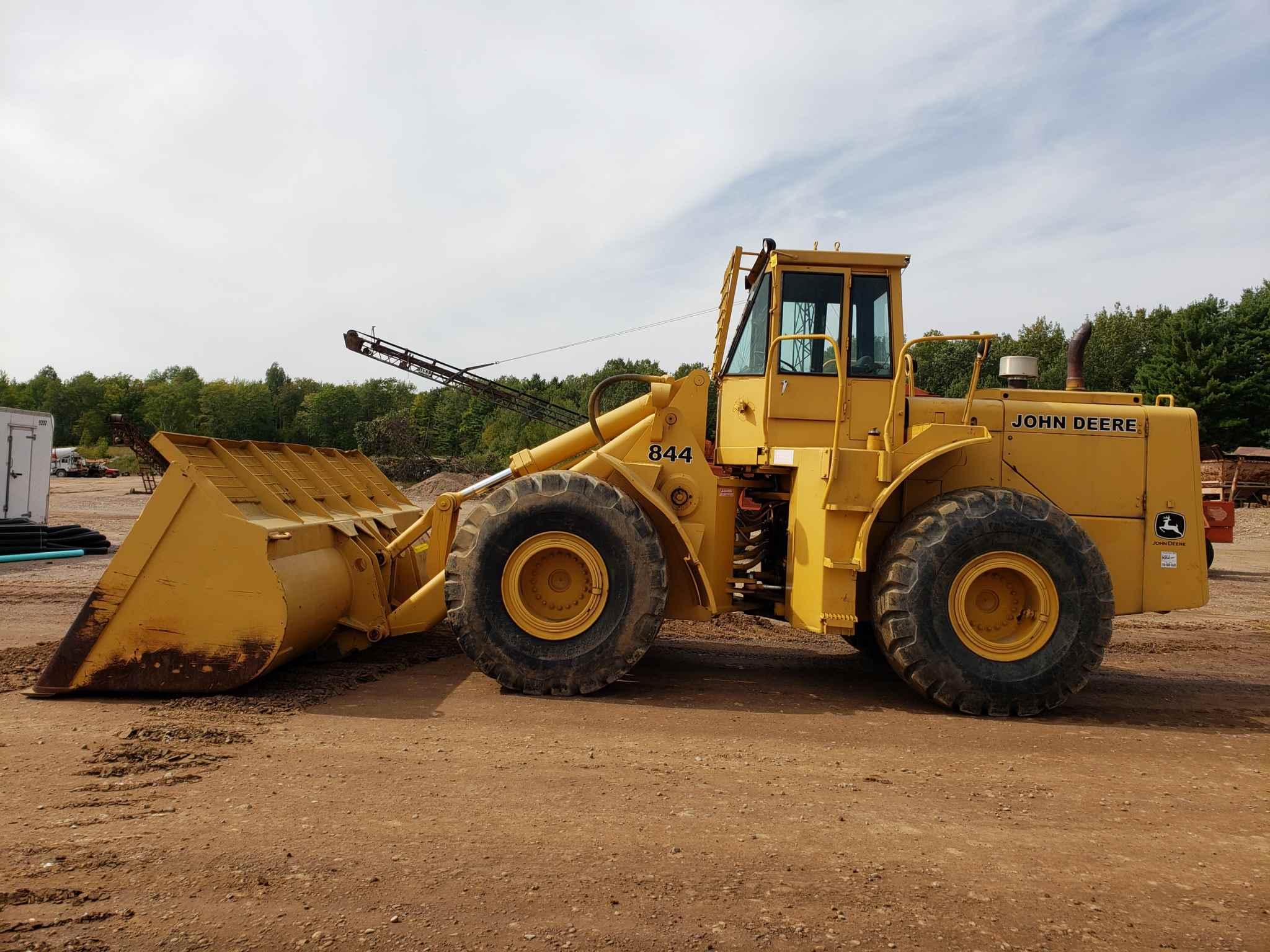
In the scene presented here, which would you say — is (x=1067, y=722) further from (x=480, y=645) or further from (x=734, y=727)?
(x=480, y=645)

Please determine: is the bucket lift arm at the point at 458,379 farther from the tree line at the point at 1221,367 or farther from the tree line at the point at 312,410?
the tree line at the point at 1221,367

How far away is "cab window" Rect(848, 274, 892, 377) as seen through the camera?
6.16 metres

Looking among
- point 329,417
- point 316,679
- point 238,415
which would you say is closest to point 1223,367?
point 316,679

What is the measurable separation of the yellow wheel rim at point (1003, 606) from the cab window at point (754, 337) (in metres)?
1.99

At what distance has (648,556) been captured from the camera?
562 centimetres

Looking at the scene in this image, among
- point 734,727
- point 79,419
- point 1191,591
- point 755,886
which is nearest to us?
point 755,886

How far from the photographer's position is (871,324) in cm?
619

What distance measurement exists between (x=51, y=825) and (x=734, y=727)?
3293mm

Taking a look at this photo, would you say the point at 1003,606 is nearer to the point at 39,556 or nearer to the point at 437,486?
the point at 39,556

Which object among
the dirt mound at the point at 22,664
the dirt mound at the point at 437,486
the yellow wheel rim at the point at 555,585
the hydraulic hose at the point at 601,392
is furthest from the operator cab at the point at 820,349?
the dirt mound at the point at 437,486

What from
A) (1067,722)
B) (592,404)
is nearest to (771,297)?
(592,404)

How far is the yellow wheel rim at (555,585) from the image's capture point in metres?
5.68

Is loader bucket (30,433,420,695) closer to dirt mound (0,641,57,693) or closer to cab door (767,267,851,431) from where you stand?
dirt mound (0,641,57,693)

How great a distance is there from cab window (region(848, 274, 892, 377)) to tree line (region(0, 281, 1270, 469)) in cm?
102
